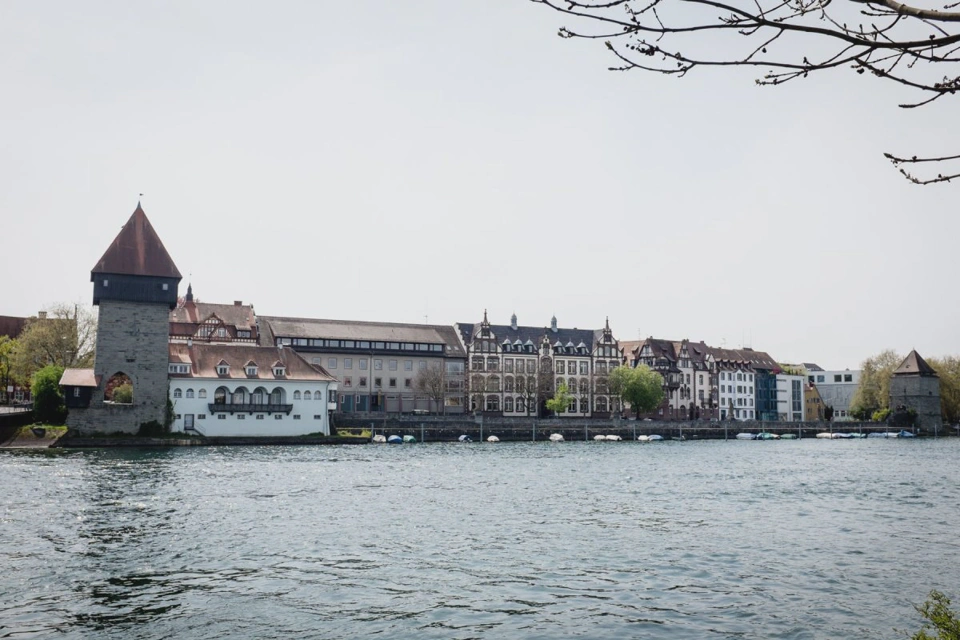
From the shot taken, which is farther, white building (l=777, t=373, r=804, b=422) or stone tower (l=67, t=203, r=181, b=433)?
white building (l=777, t=373, r=804, b=422)

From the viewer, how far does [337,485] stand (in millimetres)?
44344

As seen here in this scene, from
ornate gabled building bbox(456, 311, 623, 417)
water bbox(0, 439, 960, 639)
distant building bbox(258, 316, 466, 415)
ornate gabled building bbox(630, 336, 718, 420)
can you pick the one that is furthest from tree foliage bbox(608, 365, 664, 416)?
water bbox(0, 439, 960, 639)

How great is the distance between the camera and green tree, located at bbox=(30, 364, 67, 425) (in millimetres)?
78250

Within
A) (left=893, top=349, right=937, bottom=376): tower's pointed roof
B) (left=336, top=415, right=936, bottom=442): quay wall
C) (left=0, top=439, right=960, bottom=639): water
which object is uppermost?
(left=893, top=349, right=937, bottom=376): tower's pointed roof


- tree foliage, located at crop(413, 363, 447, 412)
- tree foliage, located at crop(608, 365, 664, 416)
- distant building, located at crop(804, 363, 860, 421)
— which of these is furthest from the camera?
distant building, located at crop(804, 363, 860, 421)

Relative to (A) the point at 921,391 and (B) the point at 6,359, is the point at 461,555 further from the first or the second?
(A) the point at 921,391

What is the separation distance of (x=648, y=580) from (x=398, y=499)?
61.2 ft

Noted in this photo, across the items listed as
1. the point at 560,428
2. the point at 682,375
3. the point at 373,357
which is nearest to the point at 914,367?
the point at 682,375

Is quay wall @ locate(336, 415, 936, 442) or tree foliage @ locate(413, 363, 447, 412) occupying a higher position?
tree foliage @ locate(413, 363, 447, 412)

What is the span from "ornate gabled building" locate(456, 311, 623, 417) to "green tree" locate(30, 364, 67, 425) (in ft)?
188

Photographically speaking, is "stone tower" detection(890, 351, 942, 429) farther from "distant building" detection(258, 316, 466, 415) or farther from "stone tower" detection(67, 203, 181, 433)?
"stone tower" detection(67, 203, 181, 433)

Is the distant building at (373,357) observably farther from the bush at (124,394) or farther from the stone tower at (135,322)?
Answer: the stone tower at (135,322)

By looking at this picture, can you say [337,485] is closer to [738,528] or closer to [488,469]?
[488,469]

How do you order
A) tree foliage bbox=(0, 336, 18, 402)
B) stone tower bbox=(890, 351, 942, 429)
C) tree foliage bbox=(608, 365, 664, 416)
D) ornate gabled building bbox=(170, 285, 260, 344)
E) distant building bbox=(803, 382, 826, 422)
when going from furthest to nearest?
distant building bbox=(803, 382, 826, 422) → stone tower bbox=(890, 351, 942, 429) → tree foliage bbox=(608, 365, 664, 416) → ornate gabled building bbox=(170, 285, 260, 344) → tree foliage bbox=(0, 336, 18, 402)
